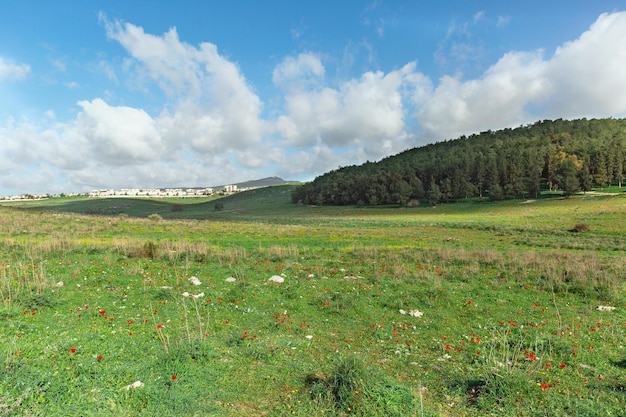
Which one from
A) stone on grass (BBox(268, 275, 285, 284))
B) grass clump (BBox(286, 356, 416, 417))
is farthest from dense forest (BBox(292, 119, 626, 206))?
grass clump (BBox(286, 356, 416, 417))

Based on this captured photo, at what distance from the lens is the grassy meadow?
602cm

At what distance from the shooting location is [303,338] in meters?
9.59

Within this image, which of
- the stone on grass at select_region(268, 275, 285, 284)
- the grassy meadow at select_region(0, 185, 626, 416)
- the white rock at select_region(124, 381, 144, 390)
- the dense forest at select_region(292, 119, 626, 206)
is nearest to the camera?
the grassy meadow at select_region(0, 185, 626, 416)

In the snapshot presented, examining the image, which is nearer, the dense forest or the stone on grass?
the stone on grass

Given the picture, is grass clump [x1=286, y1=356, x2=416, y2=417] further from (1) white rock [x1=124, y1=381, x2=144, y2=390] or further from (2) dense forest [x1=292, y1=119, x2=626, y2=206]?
(2) dense forest [x1=292, y1=119, x2=626, y2=206]

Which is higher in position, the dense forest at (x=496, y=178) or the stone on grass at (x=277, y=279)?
the dense forest at (x=496, y=178)

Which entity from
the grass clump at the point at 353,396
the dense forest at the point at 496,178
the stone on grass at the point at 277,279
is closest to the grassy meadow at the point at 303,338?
the grass clump at the point at 353,396

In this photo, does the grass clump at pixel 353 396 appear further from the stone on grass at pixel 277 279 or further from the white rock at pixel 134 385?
the stone on grass at pixel 277 279

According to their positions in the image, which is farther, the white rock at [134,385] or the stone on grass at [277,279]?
the stone on grass at [277,279]

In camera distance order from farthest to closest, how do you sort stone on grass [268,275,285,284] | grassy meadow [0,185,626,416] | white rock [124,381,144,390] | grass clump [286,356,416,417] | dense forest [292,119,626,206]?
dense forest [292,119,626,206], stone on grass [268,275,285,284], white rock [124,381,144,390], grassy meadow [0,185,626,416], grass clump [286,356,416,417]

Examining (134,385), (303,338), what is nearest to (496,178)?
(303,338)

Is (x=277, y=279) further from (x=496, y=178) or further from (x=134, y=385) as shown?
(x=496, y=178)

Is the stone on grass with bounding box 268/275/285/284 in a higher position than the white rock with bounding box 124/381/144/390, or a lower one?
lower

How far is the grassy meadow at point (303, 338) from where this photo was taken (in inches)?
237
